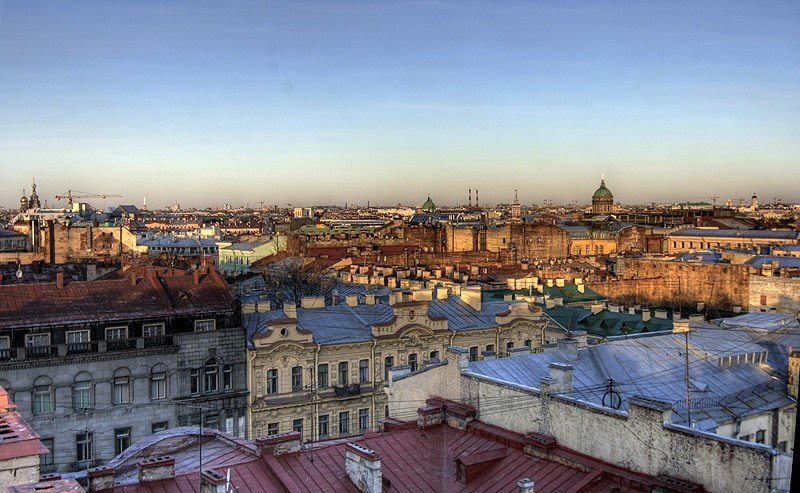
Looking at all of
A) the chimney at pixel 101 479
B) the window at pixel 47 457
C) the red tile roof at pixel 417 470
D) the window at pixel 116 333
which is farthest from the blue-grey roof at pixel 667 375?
the window at pixel 47 457

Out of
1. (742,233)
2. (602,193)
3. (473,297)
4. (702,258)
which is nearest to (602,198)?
(602,193)

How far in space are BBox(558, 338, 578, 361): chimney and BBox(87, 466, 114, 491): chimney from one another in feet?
36.8

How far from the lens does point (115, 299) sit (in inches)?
1041

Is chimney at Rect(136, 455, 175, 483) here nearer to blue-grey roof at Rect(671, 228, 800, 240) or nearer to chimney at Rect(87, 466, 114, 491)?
chimney at Rect(87, 466, 114, 491)

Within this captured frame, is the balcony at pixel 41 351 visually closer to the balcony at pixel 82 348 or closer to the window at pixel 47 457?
the balcony at pixel 82 348

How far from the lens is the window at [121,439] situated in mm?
25281

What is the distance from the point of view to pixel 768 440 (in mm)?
19750

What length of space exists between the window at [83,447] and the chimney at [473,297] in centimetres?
1444

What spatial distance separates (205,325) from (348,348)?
183 inches

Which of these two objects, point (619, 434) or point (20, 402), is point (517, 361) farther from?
point (20, 402)

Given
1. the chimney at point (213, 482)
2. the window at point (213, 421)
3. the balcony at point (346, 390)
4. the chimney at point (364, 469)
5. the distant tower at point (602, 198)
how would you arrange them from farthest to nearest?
the distant tower at point (602, 198) → the balcony at point (346, 390) → the window at point (213, 421) → the chimney at point (364, 469) → the chimney at point (213, 482)

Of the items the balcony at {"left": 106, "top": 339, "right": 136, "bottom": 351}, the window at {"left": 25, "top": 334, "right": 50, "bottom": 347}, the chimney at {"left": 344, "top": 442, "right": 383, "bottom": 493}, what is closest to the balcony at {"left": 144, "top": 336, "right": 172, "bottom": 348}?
the balcony at {"left": 106, "top": 339, "right": 136, "bottom": 351}

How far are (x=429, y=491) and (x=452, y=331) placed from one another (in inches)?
554

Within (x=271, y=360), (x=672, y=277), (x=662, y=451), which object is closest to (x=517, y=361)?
(x=662, y=451)
